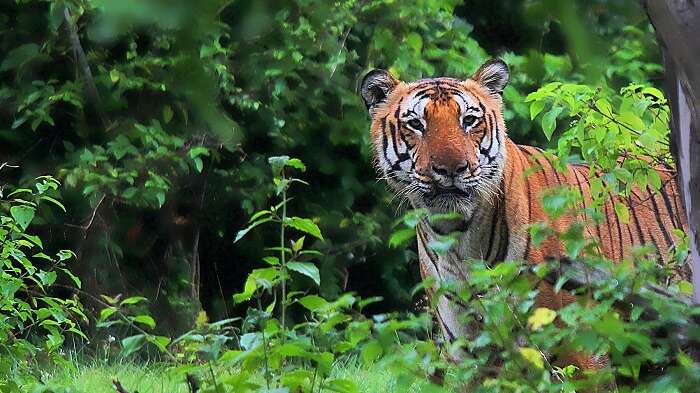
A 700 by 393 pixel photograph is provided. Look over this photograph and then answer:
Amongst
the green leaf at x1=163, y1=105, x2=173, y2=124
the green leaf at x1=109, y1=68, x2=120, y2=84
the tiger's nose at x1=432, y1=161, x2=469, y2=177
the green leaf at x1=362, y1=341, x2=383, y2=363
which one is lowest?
the green leaf at x1=163, y1=105, x2=173, y2=124

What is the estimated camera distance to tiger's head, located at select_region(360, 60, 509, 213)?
5.10m

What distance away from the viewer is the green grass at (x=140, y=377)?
16.2 ft

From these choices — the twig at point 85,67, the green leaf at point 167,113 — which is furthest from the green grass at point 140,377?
the twig at point 85,67

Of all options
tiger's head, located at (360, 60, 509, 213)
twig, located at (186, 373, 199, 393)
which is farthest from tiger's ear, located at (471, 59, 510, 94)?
twig, located at (186, 373, 199, 393)

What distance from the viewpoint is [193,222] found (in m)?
7.72

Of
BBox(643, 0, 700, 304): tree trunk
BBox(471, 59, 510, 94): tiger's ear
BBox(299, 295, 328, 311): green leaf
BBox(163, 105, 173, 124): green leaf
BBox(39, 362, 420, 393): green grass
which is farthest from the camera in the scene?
BBox(163, 105, 173, 124): green leaf

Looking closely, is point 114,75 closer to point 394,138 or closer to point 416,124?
point 394,138

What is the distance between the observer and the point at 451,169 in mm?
5078

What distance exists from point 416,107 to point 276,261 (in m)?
2.42

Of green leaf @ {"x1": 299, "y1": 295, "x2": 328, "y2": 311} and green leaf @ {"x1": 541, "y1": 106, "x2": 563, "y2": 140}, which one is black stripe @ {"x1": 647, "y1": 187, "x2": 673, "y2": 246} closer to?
green leaf @ {"x1": 541, "y1": 106, "x2": 563, "y2": 140}

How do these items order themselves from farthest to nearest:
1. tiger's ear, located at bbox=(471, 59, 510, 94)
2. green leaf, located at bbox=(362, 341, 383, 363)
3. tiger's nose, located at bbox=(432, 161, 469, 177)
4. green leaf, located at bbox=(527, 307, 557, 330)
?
tiger's ear, located at bbox=(471, 59, 510, 94) < tiger's nose, located at bbox=(432, 161, 469, 177) < green leaf, located at bbox=(362, 341, 383, 363) < green leaf, located at bbox=(527, 307, 557, 330)

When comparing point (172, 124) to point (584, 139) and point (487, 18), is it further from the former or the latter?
point (584, 139)

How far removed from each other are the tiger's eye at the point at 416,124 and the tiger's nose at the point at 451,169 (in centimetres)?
29

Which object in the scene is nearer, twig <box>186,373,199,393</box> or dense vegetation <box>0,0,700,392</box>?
Answer: twig <box>186,373,199,393</box>
